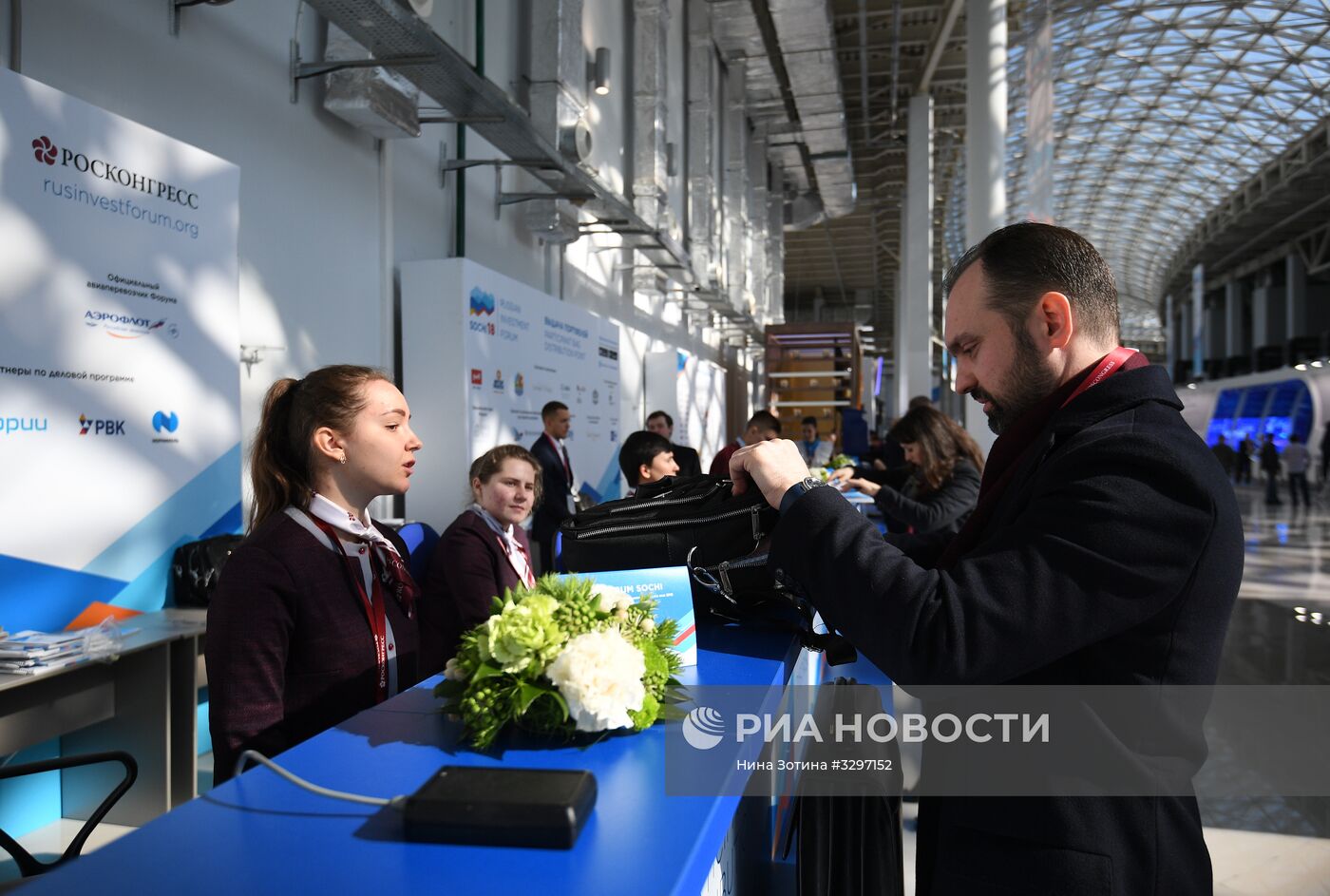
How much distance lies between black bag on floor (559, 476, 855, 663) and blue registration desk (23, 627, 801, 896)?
20.5 inches

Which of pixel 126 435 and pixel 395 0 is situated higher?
pixel 395 0

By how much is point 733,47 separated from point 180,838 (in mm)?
15976

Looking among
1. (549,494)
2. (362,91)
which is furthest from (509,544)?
(549,494)

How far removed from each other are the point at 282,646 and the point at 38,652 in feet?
5.41

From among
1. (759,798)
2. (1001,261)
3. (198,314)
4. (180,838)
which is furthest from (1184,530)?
(198,314)

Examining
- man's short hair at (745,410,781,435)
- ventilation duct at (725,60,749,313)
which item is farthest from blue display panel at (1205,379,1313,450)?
man's short hair at (745,410,781,435)

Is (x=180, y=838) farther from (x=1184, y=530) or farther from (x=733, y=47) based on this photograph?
(x=733, y=47)

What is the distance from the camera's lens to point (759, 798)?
2096 millimetres

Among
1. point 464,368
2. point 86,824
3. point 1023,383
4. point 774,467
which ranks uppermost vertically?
point 464,368

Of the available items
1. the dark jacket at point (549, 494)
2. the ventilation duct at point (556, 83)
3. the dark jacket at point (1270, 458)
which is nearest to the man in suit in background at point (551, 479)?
the dark jacket at point (549, 494)

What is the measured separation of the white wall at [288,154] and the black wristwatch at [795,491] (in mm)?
3507

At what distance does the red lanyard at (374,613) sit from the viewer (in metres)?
1.93

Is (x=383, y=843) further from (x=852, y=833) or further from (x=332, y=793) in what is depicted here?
(x=852, y=833)

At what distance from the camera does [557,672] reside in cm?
113
